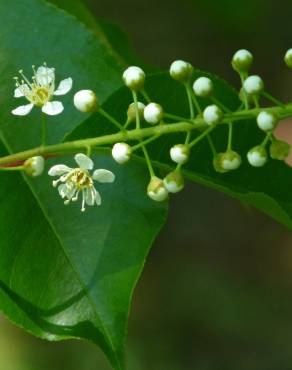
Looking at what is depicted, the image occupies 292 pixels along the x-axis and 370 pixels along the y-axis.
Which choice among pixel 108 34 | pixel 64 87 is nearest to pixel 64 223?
pixel 64 87

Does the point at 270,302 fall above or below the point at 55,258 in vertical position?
below

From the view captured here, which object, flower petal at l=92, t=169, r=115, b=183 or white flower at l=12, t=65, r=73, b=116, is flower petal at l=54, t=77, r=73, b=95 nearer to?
white flower at l=12, t=65, r=73, b=116

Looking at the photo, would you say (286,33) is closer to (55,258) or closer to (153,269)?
(153,269)

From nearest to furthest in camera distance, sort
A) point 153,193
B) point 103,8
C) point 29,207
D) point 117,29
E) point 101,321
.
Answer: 1. point 153,193
2. point 101,321
3. point 29,207
4. point 117,29
5. point 103,8

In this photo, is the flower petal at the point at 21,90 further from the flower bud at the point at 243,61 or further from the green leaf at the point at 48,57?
the flower bud at the point at 243,61

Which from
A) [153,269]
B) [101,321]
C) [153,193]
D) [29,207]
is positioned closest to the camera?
[153,193]

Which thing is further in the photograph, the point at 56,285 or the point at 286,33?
the point at 286,33

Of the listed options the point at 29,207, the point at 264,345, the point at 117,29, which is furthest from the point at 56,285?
the point at 264,345

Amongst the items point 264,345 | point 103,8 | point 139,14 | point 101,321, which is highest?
point 101,321
